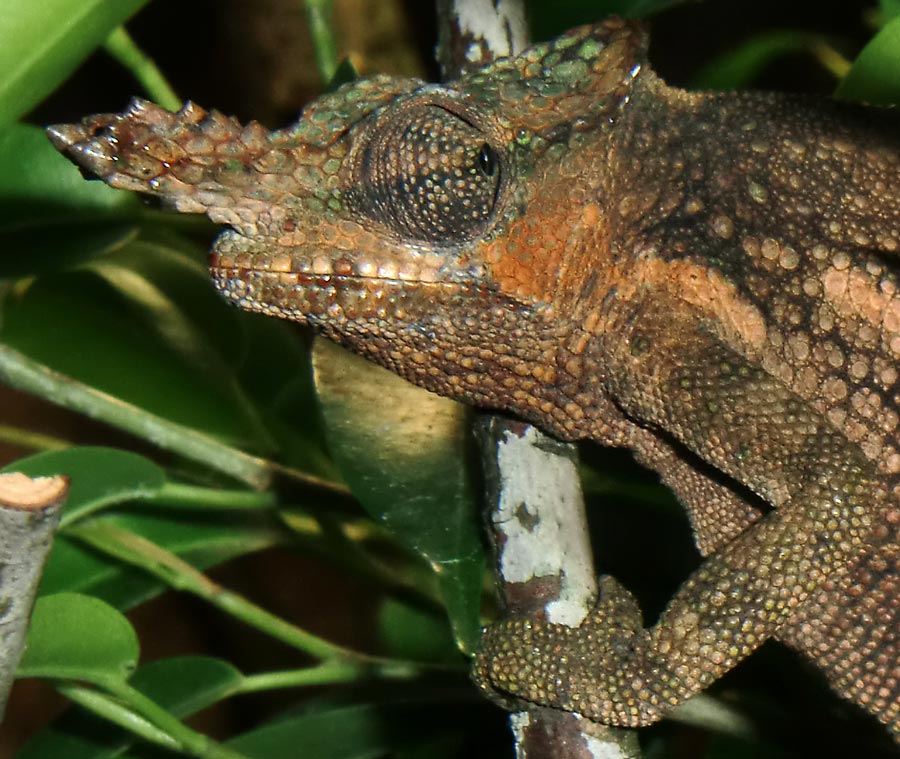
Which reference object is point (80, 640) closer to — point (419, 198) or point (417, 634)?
point (419, 198)

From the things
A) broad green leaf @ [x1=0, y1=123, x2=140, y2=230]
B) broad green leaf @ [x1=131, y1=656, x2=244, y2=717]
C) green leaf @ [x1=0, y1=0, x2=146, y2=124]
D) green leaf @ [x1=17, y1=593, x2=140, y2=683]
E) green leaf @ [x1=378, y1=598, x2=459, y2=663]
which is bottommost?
green leaf @ [x1=378, y1=598, x2=459, y2=663]

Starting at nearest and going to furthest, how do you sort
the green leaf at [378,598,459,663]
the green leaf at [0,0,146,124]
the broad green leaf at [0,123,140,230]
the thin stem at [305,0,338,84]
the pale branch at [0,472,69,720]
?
the pale branch at [0,472,69,720] → the green leaf at [0,0,146,124] → the broad green leaf at [0,123,140,230] → the thin stem at [305,0,338,84] → the green leaf at [378,598,459,663]

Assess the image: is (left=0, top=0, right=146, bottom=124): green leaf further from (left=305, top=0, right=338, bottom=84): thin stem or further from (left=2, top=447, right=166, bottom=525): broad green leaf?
(left=305, top=0, right=338, bottom=84): thin stem

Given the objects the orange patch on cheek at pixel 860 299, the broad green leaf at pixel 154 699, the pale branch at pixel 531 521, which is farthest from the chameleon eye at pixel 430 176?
the broad green leaf at pixel 154 699

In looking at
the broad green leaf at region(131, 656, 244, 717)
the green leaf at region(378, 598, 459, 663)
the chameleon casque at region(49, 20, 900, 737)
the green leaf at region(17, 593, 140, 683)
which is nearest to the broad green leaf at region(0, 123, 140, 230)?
the chameleon casque at region(49, 20, 900, 737)

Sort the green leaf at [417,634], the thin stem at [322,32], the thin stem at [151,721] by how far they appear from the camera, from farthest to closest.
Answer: the green leaf at [417,634] < the thin stem at [322,32] < the thin stem at [151,721]

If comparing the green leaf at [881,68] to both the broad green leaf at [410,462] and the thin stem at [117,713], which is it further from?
the thin stem at [117,713]

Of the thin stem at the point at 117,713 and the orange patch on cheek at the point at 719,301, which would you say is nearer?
the orange patch on cheek at the point at 719,301

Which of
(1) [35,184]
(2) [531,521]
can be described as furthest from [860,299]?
(1) [35,184]
